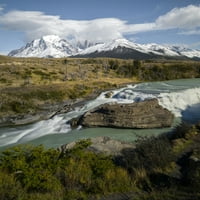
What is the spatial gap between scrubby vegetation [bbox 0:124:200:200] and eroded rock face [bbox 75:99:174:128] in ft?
50.4

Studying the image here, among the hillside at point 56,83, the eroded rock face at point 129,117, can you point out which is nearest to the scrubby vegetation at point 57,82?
the hillside at point 56,83

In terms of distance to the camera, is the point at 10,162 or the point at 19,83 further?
the point at 19,83

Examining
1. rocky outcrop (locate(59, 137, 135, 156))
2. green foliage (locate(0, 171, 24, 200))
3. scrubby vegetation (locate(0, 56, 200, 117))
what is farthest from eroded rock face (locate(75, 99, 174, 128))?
green foliage (locate(0, 171, 24, 200))

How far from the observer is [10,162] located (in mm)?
10242

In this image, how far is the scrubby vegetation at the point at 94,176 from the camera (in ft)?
26.6

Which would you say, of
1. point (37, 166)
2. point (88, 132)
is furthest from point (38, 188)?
point (88, 132)

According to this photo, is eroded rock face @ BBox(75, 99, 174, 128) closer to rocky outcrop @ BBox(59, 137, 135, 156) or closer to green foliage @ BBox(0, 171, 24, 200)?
rocky outcrop @ BBox(59, 137, 135, 156)

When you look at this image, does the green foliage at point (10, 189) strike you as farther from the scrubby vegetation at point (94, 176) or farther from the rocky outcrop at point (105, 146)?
the rocky outcrop at point (105, 146)

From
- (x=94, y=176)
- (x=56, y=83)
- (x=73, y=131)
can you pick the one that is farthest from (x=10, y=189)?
(x=56, y=83)

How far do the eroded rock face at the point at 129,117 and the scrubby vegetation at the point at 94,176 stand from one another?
15376 millimetres

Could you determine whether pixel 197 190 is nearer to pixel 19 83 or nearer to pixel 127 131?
pixel 127 131

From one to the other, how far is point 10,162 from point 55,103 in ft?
120

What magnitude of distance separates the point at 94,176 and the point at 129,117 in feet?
60.9

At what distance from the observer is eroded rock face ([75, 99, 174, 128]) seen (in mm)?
27609
